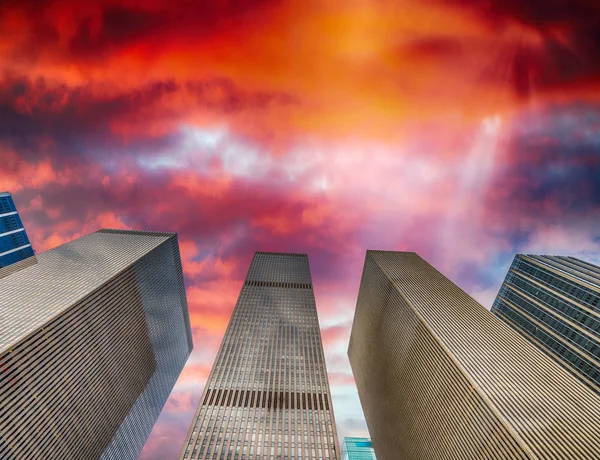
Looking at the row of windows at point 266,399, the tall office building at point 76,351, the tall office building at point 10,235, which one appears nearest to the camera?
the tall office building at point 76,351

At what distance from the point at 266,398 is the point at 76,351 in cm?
8359

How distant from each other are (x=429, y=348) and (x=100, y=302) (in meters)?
149

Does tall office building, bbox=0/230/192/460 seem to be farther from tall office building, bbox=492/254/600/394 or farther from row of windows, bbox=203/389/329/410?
tall office building, bbox=492/254/600/394

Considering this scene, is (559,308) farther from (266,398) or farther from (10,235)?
(10,235)

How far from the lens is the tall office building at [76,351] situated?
Answer: 106188 mm

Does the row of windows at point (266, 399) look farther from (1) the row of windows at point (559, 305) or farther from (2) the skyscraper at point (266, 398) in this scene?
(1) the row of windows at point (559, 305)

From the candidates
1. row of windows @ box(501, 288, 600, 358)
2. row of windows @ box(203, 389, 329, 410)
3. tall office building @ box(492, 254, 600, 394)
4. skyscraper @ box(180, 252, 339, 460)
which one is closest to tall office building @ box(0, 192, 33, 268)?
skyscraper @ box(180, 252, 339, 460)

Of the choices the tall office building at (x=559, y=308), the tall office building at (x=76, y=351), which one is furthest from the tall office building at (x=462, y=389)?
the tall office building at (x=76, y=351)

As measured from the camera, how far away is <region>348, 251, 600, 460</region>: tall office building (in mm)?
78875

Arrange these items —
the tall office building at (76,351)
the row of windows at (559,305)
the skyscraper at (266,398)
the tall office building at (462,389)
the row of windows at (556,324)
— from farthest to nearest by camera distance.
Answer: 1. the row of windows at (559,305)
2. the row of windows at (556,324)
3. the tall office building at (76,351)
4. the skyscraper at (266,398)
5. the tall office building at (462,389)

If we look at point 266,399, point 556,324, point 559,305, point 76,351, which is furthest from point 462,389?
point 76,351

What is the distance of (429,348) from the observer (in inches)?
4631

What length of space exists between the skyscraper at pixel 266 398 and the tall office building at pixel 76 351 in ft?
180

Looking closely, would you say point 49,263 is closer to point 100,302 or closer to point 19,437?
point 100,302
